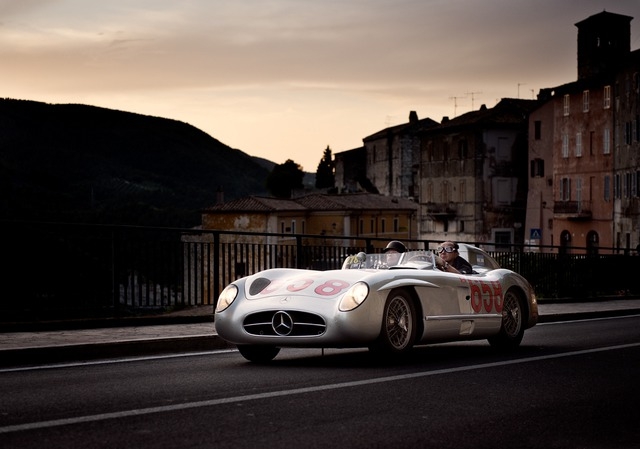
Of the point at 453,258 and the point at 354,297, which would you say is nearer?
the point at 354,297

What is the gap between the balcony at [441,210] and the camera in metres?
107

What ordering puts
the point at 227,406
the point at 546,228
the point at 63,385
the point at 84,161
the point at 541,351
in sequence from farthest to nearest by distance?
the point at 84,161 < the point at 546,228 < the point at 541,351 < the point at 63,385 < the point at 227,406

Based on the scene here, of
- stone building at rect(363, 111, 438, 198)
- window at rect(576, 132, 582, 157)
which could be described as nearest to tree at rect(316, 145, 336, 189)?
stone building at rect(363, 111, 438, 198)

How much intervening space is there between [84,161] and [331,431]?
17371cm

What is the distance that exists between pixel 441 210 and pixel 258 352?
97.4m

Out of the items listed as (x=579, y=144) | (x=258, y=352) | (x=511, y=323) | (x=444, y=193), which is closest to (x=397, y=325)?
(x=258, y=352)

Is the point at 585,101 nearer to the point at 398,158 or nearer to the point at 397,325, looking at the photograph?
the point at 398,158

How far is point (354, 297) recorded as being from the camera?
1072 cm

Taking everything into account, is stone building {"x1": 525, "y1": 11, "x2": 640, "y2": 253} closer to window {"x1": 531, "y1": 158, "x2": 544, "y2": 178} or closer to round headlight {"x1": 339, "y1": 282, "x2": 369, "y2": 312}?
window {"x1": 531, "y1": 158, "x2": 544, "y2": 178}

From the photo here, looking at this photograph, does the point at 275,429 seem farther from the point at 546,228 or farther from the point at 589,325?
the point at 546,228

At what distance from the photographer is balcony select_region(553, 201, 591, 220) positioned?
263 feet

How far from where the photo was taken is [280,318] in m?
10.9

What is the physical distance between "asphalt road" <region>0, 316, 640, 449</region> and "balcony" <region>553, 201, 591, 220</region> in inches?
2748

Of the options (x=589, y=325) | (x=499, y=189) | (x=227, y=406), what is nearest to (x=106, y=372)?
(x=227, y=406)
